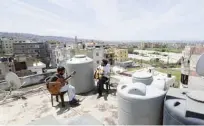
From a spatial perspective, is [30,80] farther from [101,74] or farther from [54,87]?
[101,74]

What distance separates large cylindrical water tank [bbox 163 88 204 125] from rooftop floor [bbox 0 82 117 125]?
1408 millimetres

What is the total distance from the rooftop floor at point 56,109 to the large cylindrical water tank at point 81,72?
27 centimetres

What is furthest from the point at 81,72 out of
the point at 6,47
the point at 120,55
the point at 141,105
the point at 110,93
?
the point at 6,47

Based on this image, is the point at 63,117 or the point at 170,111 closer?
the point at 170,111

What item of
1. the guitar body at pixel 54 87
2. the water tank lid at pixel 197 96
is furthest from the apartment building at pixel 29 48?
the water tank lid at pixel 197 96

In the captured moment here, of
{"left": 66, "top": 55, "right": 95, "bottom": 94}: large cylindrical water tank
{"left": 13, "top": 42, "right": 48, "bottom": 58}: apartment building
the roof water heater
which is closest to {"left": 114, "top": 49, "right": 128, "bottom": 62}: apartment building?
{"left": 13, "top": 42, "right": 48, "bottom": 58}: apartment building

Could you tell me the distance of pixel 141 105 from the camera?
259 cm

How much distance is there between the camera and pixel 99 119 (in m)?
3.46

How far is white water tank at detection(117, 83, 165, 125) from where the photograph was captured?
259 cm

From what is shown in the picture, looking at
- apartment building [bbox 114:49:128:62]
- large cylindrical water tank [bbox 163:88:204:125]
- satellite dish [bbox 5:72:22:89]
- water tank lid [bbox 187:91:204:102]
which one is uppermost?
water tank lid [bbox 187:91:204:102]

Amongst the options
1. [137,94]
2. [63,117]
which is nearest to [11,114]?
[63,117]

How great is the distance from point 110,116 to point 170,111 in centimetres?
168

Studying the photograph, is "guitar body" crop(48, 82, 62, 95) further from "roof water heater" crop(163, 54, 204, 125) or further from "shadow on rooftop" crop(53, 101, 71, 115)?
"roof water heater" crop(163, 54, 204, 125)

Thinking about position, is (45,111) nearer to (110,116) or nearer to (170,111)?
(110,116)
